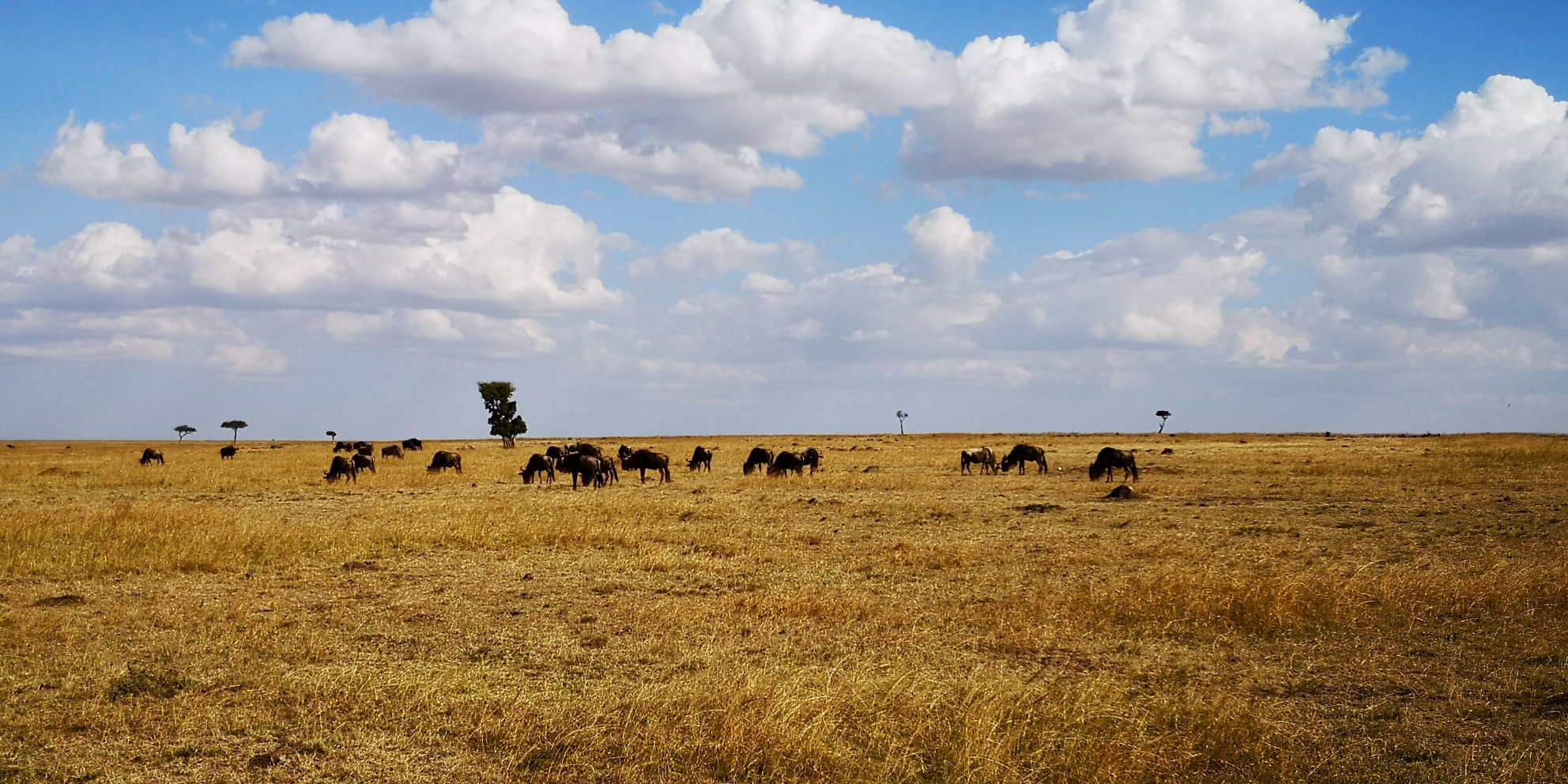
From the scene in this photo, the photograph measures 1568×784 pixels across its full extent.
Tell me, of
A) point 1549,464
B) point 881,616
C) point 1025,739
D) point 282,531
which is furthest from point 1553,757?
point 1549,464

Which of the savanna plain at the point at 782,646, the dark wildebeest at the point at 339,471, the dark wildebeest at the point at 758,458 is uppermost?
the dark wildebeest at the point at 758,458

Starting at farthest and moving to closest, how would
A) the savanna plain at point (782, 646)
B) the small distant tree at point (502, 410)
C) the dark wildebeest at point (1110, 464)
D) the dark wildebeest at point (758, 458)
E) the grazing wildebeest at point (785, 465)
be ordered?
the small distant tree at point (502, 410) → the dark wildebeest at point (758, 458) → the grazing wildebeest at point (785, 465) → the dark wildebeest at point (1110, 464) → the savanna plain at point (782, 646)

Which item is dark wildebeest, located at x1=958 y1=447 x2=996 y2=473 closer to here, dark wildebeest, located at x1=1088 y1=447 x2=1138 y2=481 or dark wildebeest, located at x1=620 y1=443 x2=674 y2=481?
dark wildebeest, located at x1=1088 y1=447 x2=1138 y2=481

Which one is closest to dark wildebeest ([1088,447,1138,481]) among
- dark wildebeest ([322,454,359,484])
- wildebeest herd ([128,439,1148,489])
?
wildebeest herd ([128,439,1148,489])

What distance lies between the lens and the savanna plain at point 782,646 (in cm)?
754

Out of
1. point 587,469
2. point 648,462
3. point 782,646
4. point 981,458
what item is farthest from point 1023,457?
point 782,646

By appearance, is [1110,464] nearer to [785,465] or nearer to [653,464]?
[785,465]

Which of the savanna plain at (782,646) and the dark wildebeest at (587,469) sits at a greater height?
the dark wildebeest at (587,469)

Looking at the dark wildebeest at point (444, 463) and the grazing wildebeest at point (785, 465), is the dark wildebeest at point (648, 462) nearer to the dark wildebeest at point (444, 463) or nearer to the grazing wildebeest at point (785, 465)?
the grazing wildebeest at point (785, 465)

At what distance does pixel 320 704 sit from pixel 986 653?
6.21 metres

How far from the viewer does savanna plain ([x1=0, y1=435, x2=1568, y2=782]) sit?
7535mm

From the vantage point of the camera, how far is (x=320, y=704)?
865cm

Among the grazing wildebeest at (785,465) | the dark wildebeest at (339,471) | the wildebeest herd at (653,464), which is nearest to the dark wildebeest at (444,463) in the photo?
the wildebeest herd at (653,464)

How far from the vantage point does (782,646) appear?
10.9 metres
